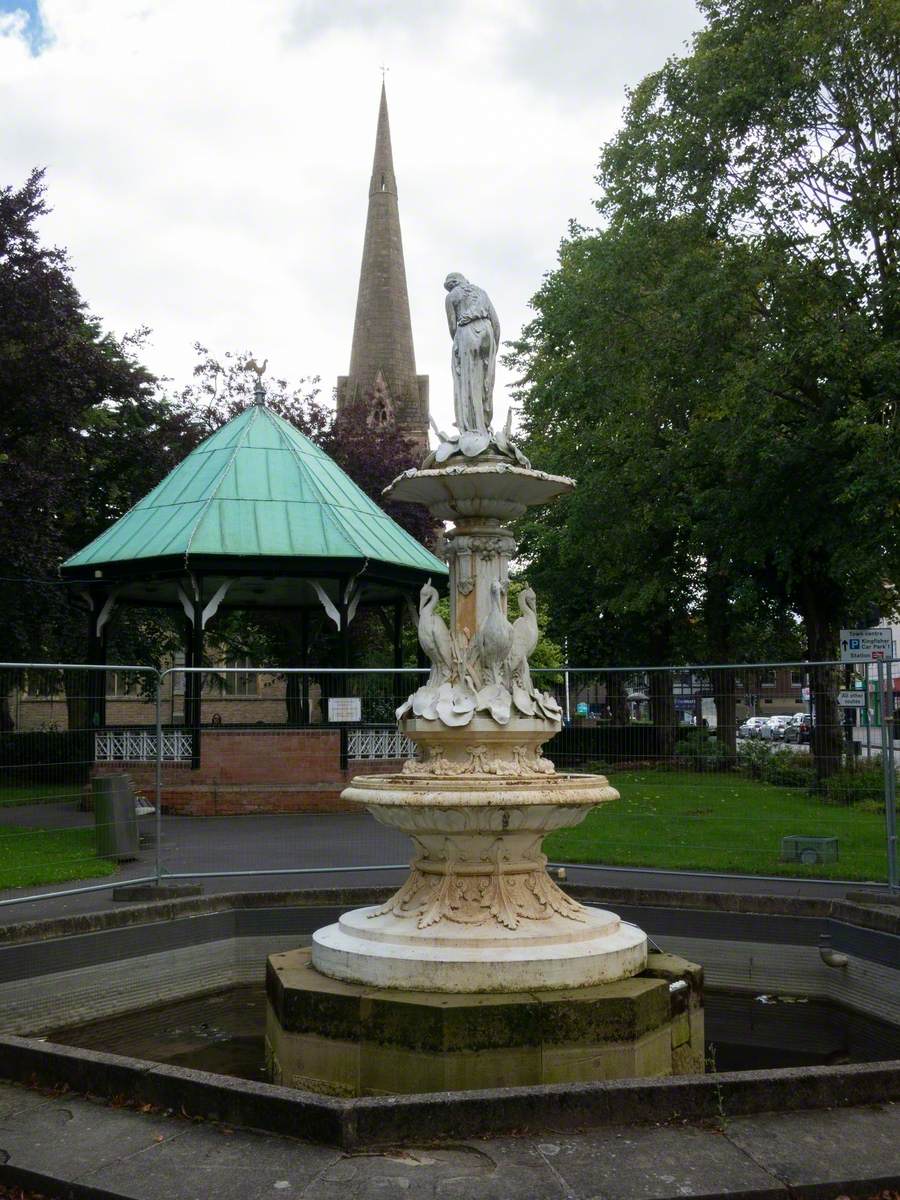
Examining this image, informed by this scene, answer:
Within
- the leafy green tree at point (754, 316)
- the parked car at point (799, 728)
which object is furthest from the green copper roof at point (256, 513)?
the parked car at point (799, 728)

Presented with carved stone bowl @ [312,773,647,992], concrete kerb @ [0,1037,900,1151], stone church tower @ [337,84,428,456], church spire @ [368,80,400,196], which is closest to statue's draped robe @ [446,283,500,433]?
carved stone bowl @ [312,773,647,992]

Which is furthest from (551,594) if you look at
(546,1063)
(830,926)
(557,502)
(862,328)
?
(546,1063)

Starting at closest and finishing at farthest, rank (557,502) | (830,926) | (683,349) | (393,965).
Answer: (393,965)
(830,926)
(683,349)
(557,502)

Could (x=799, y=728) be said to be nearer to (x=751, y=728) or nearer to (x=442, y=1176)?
(x=751, y=728)

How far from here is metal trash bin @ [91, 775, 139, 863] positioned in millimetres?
11383

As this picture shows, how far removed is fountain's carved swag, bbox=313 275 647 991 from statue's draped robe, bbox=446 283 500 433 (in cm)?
1

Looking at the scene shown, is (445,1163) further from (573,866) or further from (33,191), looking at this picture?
(33,191)

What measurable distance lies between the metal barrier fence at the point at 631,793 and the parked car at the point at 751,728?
2cm

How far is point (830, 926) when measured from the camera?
877cm

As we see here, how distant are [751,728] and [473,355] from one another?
4540mm

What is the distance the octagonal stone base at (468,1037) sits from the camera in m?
6.28

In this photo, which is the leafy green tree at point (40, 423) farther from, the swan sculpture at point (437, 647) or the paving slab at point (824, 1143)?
the paving slab at point (824, 1143)

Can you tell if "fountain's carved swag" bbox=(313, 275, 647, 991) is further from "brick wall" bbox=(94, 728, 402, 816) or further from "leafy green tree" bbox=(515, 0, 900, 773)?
"leafy green tree" bbox=(515, 0, 900, 773)

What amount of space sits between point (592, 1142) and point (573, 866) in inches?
255
